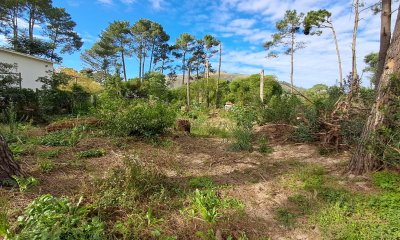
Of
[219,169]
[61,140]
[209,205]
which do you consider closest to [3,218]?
[209,205]

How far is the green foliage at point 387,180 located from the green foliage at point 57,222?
2927 mm

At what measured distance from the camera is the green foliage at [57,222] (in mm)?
1729

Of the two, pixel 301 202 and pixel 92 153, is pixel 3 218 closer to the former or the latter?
pixel 92 153

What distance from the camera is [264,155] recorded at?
4.50m

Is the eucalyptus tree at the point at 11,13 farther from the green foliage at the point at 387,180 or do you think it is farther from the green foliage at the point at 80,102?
the green foliage at the point at 387,180

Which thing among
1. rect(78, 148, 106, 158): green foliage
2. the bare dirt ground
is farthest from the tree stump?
rect(78, 148, 106, 158): green foliage

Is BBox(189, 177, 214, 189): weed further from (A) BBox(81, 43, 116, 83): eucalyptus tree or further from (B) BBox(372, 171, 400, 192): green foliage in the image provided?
(A) BBox(81, 43, 116, 83): eucalyptus tree

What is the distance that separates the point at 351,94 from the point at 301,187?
115 inches

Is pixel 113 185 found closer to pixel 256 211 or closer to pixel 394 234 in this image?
pixel 256 211

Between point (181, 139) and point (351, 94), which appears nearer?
point (351, 94)

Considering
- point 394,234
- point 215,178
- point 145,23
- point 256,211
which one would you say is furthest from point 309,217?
point 145,23

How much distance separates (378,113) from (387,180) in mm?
804

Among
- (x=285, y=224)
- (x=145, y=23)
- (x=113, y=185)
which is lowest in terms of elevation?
(x=285, y=224)

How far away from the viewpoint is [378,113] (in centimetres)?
319
